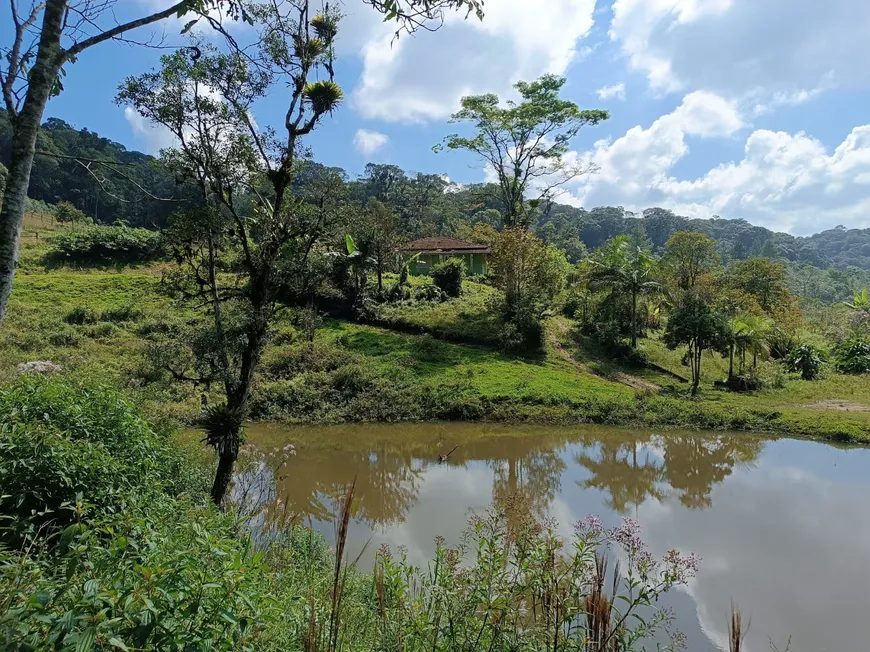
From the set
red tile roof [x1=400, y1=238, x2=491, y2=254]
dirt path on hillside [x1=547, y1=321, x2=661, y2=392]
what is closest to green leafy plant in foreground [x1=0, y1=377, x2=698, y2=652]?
dirt path on hillside [x1=547, y1=321, x2=661, y2=392]

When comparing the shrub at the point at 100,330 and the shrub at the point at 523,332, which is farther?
the shrub at the point at 523,332

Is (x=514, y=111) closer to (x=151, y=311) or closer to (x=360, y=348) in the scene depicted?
(x=360, y=348)

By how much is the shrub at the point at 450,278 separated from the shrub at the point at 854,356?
18.4 m

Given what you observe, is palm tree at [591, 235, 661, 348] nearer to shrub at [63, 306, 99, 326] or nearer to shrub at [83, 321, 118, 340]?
shrub at [83, 321, 118, 340]

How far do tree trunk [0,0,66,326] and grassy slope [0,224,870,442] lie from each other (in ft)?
38.1

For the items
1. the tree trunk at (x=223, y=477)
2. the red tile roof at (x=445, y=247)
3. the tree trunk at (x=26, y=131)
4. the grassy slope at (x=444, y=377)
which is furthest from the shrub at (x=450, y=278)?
the tree trunk at (x=26, y=131)

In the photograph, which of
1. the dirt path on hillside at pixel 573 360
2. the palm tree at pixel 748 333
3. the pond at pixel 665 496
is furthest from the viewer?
the dirt path on hillside at pixel 573 360

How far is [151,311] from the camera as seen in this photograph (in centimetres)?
2242

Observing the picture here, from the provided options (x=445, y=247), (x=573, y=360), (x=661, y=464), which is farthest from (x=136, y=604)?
(x=445, y=247)

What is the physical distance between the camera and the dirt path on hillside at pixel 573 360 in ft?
65.9

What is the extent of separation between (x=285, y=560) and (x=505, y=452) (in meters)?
9.28

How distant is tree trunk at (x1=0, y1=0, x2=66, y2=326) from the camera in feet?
8.55

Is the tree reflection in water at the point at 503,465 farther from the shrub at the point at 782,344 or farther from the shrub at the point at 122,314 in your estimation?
the shrub at the point at 122,314

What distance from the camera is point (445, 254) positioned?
3362cm
